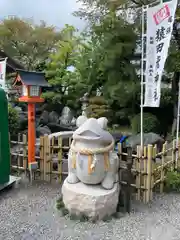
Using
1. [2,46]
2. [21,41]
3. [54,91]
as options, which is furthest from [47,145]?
[21,41]

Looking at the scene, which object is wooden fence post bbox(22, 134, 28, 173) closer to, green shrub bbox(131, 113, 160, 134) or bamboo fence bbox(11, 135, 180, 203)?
bamboo fence bbox(11, 135, 180, 203)

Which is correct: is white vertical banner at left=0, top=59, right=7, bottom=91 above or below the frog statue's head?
above

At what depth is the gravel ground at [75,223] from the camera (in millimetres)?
3539

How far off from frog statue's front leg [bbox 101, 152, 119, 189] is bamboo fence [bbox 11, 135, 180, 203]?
15.4 inches

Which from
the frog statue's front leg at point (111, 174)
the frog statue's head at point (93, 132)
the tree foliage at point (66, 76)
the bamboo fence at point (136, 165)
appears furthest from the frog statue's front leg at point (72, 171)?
the tree foliage at point (66, 76)

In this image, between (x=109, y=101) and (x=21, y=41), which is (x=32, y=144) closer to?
(x=109, y=101)

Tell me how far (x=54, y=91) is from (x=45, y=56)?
808 cm

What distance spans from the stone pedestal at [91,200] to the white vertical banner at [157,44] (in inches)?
81.0

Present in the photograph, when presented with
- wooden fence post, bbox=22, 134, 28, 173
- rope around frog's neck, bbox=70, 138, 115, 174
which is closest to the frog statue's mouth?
rope around frog's neck, bbox=70, 138, 115, 174

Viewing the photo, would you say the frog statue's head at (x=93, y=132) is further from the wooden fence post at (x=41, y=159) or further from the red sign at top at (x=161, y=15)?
the red sign at top at (x=161, y=15)

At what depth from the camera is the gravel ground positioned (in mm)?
3539

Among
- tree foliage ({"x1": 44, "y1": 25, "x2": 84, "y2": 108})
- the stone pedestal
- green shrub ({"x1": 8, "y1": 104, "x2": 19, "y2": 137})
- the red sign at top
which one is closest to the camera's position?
the stone pedestal

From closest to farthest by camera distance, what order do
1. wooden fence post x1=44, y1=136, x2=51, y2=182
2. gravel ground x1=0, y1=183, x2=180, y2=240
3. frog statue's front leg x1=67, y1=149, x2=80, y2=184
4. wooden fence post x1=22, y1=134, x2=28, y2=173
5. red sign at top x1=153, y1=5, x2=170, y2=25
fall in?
gravel ground x1=0, y1=183, x2=180, y2=240
frog statue's front leg x1=67, y1=149, x2=80, y2=184
red sign at top x1=153, y1=5, x2=170, y2=25
wooden fence post x1=44, y1=136, x2=51, y2=182
wooden fence post x1=22, y1=134, x2=28, y2=173

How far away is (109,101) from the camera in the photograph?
37.4ft
